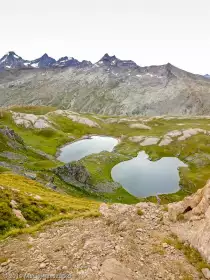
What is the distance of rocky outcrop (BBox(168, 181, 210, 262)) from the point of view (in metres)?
19.7

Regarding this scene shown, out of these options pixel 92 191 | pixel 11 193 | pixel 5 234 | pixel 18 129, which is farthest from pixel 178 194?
pixel 18 129

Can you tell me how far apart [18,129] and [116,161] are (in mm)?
90296

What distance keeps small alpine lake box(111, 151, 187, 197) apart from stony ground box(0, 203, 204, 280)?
3305 inches

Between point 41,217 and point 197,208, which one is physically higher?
point 197,208

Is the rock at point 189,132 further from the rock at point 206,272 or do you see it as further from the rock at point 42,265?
the rock at point 42,265

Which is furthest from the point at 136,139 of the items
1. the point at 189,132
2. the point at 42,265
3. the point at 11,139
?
the point at 42,265

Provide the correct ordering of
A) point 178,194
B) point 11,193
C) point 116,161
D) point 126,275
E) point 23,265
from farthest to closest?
point 116,161 → point 178,194 → point 11,193 → point 23,265 → point 126,275

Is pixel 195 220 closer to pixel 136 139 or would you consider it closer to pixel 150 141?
pixel 150 141

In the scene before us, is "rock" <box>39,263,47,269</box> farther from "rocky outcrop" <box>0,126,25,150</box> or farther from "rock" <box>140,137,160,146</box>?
"rock" <box>140,137,160,146</box>

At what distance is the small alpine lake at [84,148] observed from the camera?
15325cm

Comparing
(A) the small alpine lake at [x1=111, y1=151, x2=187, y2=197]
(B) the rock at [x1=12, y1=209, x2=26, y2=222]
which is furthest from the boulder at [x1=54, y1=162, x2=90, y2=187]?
(B) the rock at [x1=12, y1=209, x2=26, y2=222]

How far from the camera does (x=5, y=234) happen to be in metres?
22.8

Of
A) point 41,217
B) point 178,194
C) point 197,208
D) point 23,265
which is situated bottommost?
point 178,194

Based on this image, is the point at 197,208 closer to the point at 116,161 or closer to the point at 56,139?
the point at 116,161
